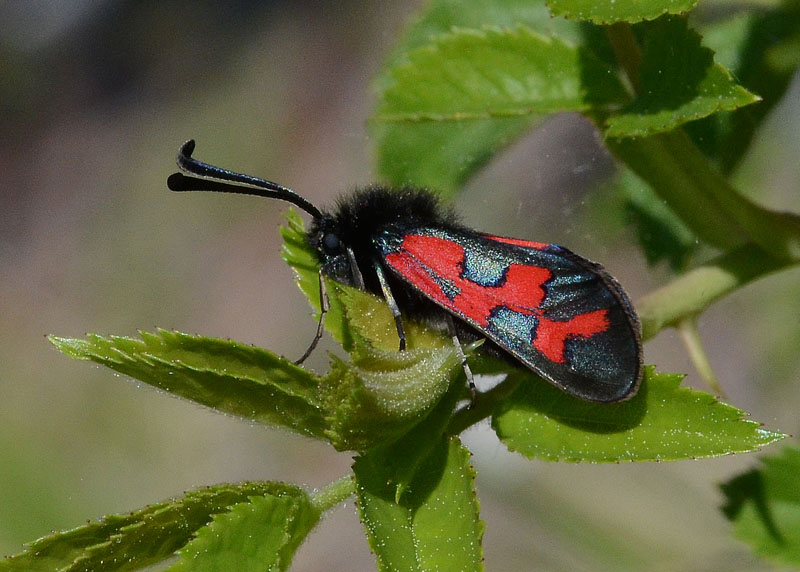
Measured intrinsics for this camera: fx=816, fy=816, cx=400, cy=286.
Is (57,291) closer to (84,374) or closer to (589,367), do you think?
(84,374)

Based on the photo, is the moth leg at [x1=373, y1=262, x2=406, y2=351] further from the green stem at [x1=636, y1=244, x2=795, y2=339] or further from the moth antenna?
the green stem at [x1=636, y1=244, x2=795, y2=339]

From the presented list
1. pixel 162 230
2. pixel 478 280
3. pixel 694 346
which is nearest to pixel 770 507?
pixel 694 346

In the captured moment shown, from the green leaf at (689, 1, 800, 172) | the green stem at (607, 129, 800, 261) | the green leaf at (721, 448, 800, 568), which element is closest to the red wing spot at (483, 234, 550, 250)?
the green stem at (607, 129, 800, 261)

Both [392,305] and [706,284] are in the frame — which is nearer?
→ [392,305]

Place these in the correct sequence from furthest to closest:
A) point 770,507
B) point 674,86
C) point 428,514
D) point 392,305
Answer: point 770,507 < point 392,305 < point 674,86 < point 428,514

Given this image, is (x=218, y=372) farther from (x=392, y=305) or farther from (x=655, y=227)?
(x=655, y=227)

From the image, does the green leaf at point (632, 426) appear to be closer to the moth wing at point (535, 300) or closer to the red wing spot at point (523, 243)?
the moth wing at point (535, 300)

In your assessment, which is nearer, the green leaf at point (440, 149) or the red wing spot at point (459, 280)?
the red wing spot at point (459, 280)

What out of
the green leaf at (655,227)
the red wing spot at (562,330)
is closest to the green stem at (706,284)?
the red wing spot at (562,330)

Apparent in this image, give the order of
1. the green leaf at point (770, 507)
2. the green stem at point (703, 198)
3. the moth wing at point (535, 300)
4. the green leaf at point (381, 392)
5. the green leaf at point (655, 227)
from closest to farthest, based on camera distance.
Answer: the green leaf at point (381, 392), the moth wing at point (535, 300), the green stem at point (703, 198), the green leaf at point (770, 507), the green leaf at point (655, 227)
